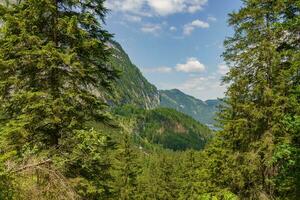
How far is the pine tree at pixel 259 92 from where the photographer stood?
587 inches

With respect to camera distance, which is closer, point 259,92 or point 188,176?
point 259,92

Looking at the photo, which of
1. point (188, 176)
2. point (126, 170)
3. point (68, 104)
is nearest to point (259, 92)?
point (68, 104)

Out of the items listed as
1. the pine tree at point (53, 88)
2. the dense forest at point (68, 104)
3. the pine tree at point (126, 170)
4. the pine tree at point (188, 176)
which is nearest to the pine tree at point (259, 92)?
the dense forest at point (68, 104)

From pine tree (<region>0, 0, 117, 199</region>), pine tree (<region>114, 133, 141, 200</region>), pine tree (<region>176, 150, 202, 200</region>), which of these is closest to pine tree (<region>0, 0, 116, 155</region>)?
pine tree (<region>0, 0, 117, 199</region>)

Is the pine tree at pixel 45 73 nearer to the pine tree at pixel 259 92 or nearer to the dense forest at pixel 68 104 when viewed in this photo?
the dense forest at pixel 68 104

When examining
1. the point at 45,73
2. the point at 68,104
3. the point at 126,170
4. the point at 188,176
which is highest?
the point at 45,73

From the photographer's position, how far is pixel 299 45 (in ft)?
51.1

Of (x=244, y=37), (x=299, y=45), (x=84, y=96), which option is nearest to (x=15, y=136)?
(x=84, y=96)

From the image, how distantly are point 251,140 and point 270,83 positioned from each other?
2721mm

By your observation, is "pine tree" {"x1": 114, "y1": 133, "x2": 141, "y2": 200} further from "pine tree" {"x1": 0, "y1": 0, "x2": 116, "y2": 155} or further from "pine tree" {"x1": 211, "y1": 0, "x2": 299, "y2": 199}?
"pine tree" {"x1": 0, "y1": 0, "x2": 116, "y2": 155}

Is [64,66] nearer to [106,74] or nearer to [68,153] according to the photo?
[106,74]

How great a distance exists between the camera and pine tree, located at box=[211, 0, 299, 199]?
1491 centimetres

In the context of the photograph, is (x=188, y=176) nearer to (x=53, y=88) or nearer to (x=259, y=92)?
(x=259, y=92)

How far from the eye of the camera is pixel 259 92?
15547 mm
